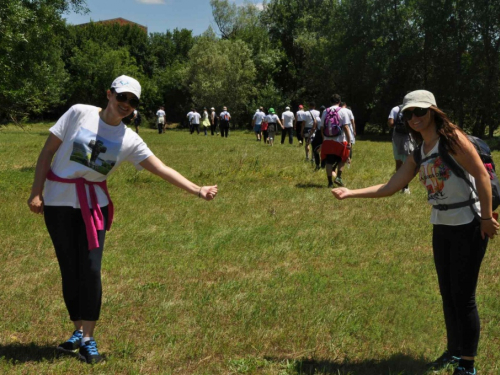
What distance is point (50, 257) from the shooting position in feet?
23.8

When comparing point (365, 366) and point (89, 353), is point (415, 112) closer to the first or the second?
point (365, 366)

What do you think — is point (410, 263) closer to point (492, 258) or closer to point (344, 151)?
point (492, 258)

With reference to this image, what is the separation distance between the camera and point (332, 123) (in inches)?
474

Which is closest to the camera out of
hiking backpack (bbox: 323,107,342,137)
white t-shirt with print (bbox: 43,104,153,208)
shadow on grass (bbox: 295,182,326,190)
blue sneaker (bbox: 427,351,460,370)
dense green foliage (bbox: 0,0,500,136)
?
white t-shirt with print (bbox: 43,104,153,208)

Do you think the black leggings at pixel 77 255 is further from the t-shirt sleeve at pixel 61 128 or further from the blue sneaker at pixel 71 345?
the t-shirt sleeve at pixel 61 128

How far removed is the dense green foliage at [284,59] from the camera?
20.3 meters

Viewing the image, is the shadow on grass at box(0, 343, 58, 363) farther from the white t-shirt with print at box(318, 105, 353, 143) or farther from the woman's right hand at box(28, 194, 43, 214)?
the white t-shirt with print at box(318, 105, 353, 143)

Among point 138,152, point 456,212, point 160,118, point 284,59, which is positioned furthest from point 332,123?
point 284,59

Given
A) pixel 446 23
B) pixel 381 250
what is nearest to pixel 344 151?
pixel 381 250

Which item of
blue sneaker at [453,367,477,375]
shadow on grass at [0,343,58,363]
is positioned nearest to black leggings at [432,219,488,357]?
blue sneaker at [453,367,477,375]

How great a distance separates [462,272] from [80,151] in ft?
8.81

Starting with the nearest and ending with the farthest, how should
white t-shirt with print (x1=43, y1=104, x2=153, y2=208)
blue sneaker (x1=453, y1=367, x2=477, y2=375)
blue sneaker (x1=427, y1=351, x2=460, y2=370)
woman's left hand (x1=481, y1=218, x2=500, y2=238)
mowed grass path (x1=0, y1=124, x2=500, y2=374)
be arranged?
woman's left hand (x1=481, y1=218, x2=500, y2=238) → blue sneaker (x1=453, y1=367, x2=477, y2=375) → white t-shirt with print (x1=43, y1=104, x2=153, y2=208) → blue sneaker (x1=427, y1=351, x2=460, y2=370) → mowed grass path (x1=0, y1=124, x2=500, y2=374)

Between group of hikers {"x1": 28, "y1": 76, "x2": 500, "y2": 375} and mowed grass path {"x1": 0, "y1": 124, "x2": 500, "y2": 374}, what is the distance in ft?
1.58

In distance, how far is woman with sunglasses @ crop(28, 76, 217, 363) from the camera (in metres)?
4.16
